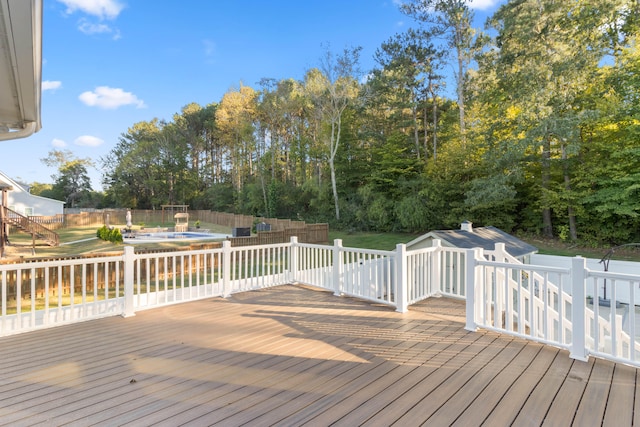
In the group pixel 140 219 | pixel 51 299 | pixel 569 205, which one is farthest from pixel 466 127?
pixel 140 219

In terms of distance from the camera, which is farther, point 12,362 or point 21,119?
point 21,119

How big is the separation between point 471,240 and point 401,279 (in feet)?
12.7

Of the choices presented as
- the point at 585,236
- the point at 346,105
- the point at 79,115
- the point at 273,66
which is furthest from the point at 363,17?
the point at 79,115

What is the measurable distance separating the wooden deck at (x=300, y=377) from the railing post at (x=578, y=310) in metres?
0.11

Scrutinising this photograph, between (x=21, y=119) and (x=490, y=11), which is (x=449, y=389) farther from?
(x=490, y=11)

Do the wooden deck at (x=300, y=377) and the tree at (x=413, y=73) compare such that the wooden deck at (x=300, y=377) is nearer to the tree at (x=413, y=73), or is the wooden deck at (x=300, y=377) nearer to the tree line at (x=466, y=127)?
the tree line at (x=466, y=127)

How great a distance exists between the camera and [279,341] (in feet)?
10.4

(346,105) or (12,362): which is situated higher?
(346,105)

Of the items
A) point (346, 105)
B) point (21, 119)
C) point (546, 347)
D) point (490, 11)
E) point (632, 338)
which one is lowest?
point (546, 347)

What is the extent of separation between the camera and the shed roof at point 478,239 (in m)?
6.86

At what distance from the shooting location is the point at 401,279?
414 cm

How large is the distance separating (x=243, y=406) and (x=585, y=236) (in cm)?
1478

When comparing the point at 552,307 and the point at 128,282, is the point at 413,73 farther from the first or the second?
the point at 128,282

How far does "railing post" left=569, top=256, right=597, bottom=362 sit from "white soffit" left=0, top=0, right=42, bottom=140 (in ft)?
13.5
